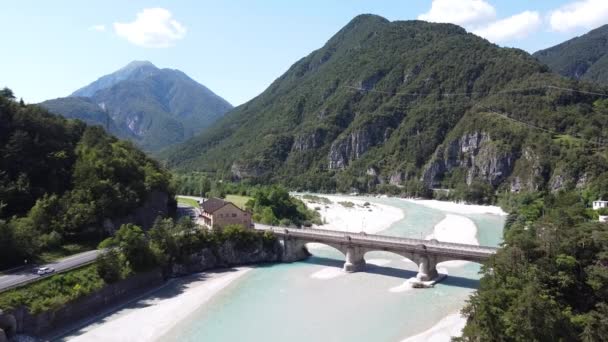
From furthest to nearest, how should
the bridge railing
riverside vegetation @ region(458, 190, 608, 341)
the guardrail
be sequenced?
1. the bridge railing
2. the guardrail
3. riverside vegetation @ region(458, 190, 608, 341)

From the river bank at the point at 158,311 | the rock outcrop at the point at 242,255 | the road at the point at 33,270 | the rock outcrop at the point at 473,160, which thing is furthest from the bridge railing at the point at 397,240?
the rock outcrop at the point at 473,160

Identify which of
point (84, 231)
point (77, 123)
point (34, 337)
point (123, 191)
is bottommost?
point (34, 337)

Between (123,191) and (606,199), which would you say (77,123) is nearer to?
(123,191)

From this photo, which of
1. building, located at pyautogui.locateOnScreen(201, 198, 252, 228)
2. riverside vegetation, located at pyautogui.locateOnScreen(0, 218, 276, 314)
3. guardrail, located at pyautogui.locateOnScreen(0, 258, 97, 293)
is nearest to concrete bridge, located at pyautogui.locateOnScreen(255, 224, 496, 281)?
building, located at pyautogui.locateOnScreen(201, 198, 252, 228)

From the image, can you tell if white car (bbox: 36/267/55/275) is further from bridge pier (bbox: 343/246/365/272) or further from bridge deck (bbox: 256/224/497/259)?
bridge pier (bbox: 343/246/365/272)

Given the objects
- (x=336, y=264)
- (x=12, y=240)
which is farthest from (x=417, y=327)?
(x=12, y=240)

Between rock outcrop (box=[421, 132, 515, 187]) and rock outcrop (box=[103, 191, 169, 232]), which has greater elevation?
rock outcrop (box=[421, 132, 515, 187])

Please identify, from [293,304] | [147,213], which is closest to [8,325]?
[293,304]
